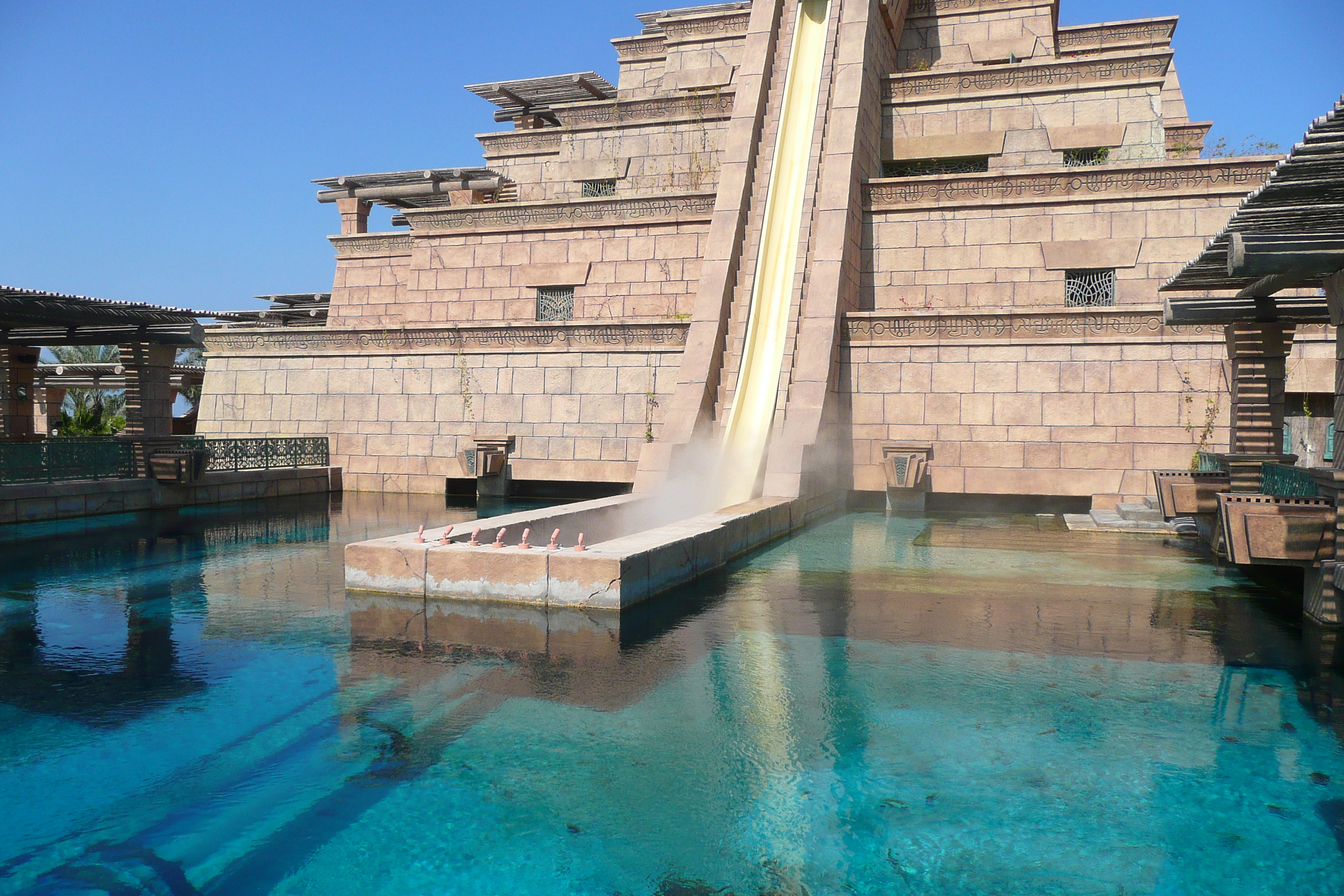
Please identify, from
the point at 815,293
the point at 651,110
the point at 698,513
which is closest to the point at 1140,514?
the point at 815,293

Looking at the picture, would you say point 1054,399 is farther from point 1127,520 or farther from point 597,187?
point 597,187

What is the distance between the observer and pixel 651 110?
80.0ft

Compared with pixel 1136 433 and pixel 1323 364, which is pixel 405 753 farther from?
pixel 1323 364

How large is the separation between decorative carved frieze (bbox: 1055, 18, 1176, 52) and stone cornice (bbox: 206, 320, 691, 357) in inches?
594

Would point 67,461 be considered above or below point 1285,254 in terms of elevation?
below

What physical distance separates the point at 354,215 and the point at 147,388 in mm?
8862

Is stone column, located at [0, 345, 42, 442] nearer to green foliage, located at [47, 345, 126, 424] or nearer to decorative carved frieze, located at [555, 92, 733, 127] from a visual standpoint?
decorative carved frieze, located at [555, 92, 733, 127]

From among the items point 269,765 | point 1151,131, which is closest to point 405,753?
point 269,765

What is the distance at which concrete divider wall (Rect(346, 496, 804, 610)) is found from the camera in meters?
8.48

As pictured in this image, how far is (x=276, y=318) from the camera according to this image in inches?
1348

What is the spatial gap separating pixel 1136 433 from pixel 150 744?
16284mm

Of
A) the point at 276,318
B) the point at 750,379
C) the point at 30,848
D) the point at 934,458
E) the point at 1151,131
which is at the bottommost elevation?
A: the point at 30,848

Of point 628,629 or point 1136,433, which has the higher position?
point 1136,433

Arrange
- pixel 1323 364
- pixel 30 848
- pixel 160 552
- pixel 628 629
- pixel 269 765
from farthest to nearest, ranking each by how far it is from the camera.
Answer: pixel 1323 364 → pixel 160 552 → pixel 628 629 → pixel 269 765 → pixel 30 848
